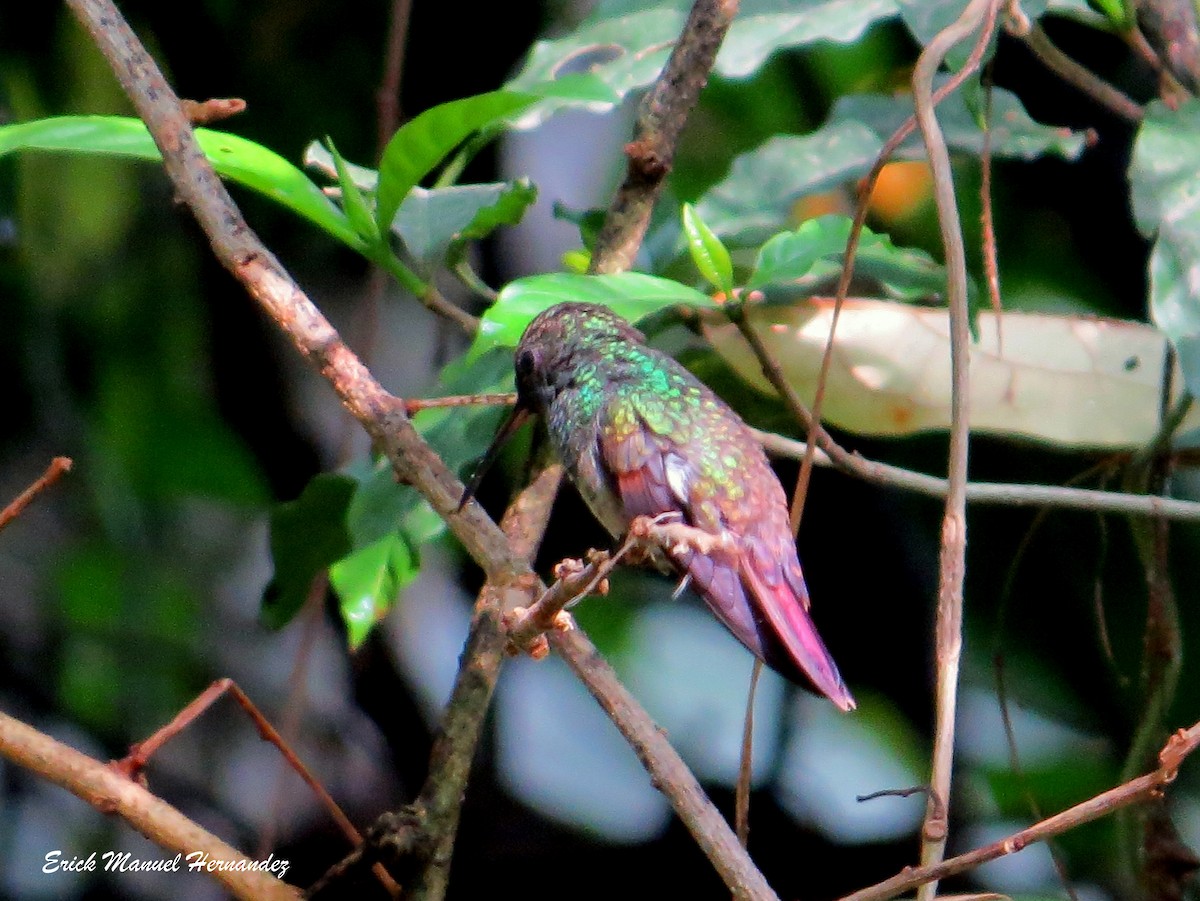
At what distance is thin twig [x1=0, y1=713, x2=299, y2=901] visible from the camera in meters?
1.48

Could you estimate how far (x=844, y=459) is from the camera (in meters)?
1.79

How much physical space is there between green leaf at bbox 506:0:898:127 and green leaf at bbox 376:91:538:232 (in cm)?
44

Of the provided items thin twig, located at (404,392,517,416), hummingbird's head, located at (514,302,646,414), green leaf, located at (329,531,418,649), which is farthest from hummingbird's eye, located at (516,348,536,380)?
green leaf, located at (329,531,418,649)

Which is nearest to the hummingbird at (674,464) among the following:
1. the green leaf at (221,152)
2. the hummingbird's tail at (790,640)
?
the hummingbird's tail at (790,640)

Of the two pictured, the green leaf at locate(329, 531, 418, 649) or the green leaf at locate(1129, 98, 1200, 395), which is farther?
the green leaf at locate(329, 531, 418, 649)

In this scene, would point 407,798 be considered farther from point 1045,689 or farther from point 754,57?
point 754,57

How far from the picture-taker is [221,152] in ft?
6.14

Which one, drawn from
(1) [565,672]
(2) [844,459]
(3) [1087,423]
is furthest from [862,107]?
(1) [565,672]

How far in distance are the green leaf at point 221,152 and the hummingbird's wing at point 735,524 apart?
507 millimetres

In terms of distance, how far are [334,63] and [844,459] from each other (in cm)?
244

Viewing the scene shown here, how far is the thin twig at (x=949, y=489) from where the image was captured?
135cm

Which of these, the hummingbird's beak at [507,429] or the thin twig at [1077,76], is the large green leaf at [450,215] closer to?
the hummingbird's beak at [507,429]

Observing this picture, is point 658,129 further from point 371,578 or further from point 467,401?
point 371,578

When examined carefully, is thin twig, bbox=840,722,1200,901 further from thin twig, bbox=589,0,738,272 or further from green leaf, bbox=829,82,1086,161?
green leaf, bbox=829,82,1086,161
